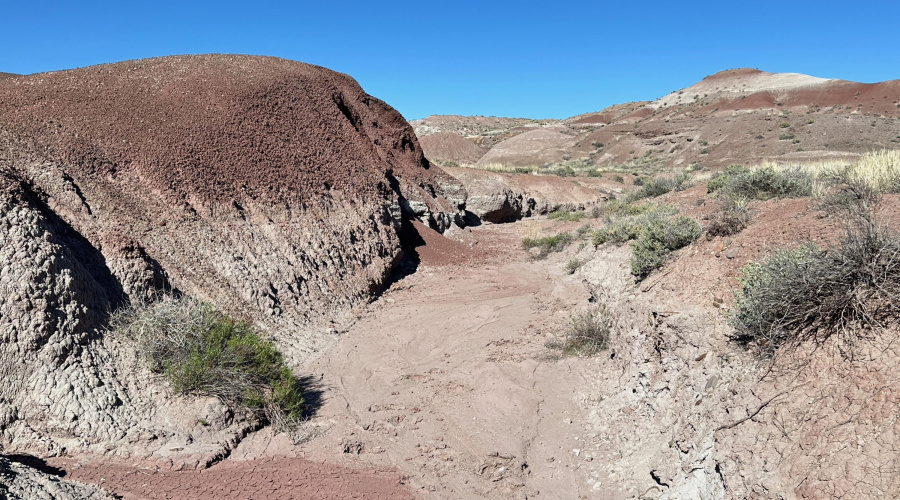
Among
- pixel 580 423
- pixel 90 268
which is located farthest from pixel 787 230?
pixel 90 268

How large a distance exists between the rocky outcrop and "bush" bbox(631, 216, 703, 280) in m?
11.1

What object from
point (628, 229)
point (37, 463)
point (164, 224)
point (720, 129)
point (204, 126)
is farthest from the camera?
point (720, 129)

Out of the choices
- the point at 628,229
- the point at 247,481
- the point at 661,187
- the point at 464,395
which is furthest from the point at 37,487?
the point at 661,187

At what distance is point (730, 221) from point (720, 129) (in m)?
39.0

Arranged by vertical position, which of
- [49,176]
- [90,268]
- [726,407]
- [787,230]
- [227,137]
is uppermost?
[227,137]

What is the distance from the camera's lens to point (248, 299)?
26.2 feet

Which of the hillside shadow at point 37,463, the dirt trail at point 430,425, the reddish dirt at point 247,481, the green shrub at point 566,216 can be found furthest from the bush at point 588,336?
the green shrub at point 566,216

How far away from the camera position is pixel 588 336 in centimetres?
729

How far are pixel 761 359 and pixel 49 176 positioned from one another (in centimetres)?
875

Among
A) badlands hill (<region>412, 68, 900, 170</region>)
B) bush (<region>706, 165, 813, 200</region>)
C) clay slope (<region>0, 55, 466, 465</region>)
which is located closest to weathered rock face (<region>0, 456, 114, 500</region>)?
clay slope (<region>0, 55, 466, 465</region>)

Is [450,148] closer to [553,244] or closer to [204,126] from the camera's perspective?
[553,244]

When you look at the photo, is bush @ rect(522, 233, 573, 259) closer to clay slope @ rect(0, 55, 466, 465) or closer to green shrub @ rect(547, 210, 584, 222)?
clay slope @ rect(0, 55, 466, 465)

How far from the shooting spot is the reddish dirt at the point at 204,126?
8242 mm

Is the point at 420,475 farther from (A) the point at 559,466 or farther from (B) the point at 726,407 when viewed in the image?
(B) the point at 726,407
